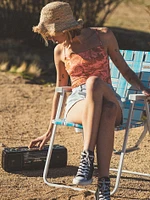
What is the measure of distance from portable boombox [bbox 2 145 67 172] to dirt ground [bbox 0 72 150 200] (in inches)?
2.0

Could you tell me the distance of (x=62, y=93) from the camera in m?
4.59

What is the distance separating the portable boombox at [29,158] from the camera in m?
4.78

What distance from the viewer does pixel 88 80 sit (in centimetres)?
401

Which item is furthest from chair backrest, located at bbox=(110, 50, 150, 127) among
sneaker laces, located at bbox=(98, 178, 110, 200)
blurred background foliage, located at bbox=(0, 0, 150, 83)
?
blurred background foliage, located at bbox=(0, 0, 150, 83)

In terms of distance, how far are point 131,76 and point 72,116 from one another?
22.0 inches

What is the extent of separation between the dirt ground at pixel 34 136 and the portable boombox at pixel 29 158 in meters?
0.05

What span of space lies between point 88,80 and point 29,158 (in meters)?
1.13

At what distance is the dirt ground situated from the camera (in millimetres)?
4312

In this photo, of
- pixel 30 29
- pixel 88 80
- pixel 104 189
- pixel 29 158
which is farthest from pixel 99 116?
pixel 30 29

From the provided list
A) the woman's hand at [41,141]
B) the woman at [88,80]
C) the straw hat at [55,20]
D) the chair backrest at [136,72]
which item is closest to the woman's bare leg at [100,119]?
the woman at [88,80]

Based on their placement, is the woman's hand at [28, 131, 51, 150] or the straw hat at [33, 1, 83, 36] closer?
the straw hat at [33, 1, 83, 36]

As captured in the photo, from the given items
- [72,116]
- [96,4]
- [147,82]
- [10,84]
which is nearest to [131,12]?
[96,4]

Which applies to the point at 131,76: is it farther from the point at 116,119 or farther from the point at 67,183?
the point at 67,183

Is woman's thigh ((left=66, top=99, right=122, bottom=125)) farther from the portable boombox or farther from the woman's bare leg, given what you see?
the portable boombox
